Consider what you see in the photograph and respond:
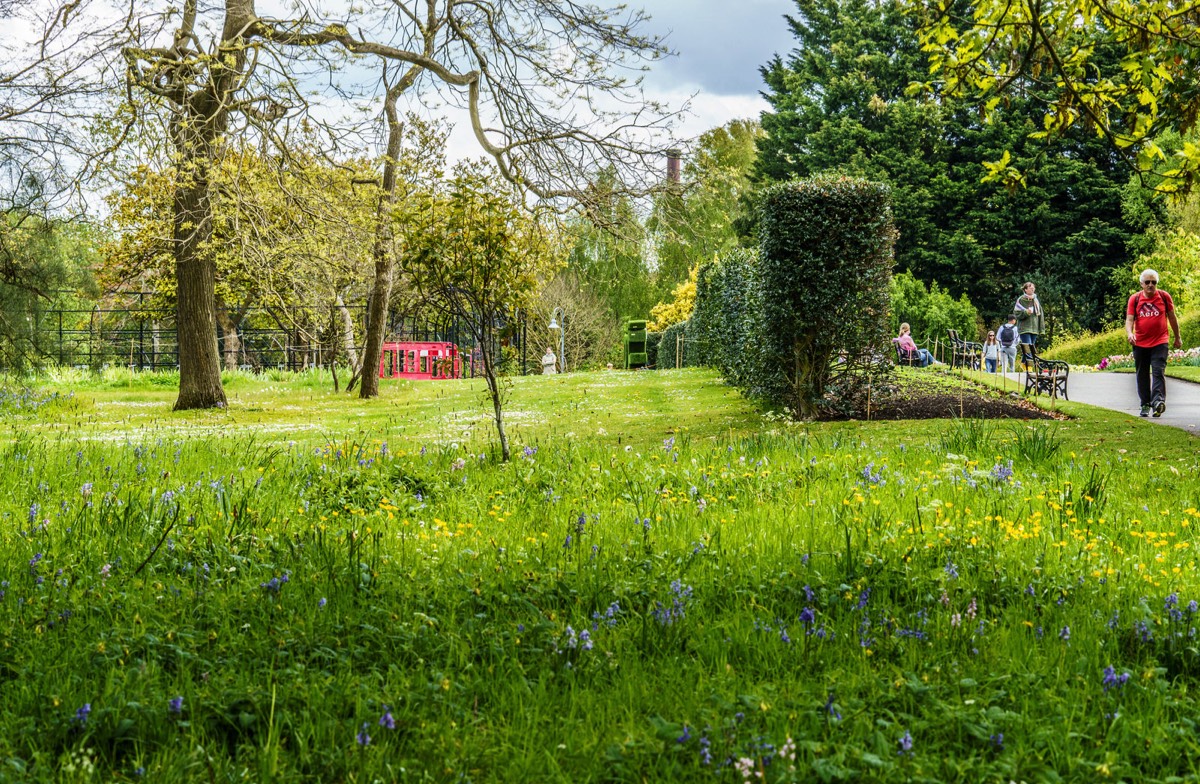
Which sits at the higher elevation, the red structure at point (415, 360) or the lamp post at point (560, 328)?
the lamp post at point (560, 328)

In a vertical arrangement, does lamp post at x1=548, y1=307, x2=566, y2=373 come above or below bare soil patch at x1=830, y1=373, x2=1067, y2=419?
Answer: above

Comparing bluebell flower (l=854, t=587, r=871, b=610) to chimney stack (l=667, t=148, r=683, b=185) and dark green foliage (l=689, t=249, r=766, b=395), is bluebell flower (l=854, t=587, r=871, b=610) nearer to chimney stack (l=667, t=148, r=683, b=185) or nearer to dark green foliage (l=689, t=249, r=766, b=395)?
dark green foliage (l=689, t=249, r=766, b=395)

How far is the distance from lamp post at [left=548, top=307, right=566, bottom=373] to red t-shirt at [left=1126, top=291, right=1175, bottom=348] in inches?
873

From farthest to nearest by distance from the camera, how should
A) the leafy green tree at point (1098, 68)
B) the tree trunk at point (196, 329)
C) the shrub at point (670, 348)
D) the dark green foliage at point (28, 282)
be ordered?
the shrub at point (670, 348) → the tree trunk at point (196, 329) → the dark green foliage at point (28, 282) → the leafy green tree at point (1098, 68)

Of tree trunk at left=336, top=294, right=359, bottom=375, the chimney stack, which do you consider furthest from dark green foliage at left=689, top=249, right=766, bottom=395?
tree trunk at left=336, top=294, right=359, bottom=375

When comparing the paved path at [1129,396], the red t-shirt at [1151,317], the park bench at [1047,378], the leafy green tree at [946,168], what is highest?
the leafy green tree at [946,168]

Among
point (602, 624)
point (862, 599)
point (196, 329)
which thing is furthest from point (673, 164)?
point (602, 624)

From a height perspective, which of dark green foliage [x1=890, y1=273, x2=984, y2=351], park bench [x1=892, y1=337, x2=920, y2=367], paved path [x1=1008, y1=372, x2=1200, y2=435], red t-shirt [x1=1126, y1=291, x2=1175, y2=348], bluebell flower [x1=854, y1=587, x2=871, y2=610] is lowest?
bluebell flower [x1=854, y1=587, x2=871, y2=610]

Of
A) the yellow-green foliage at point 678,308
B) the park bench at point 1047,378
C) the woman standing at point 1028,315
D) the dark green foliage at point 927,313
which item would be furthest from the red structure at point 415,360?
the park bench at point 1047,378

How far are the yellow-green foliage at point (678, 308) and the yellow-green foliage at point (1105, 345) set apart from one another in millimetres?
13103

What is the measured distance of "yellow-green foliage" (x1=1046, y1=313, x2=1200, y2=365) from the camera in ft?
88.5

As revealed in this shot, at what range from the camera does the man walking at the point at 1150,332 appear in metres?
11.8

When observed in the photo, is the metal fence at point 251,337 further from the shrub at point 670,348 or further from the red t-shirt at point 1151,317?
the red t-shirt at point 1151,317

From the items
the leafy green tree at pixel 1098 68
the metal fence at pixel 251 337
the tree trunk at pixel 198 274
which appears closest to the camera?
the leafy green tree at pixel 1098 68
